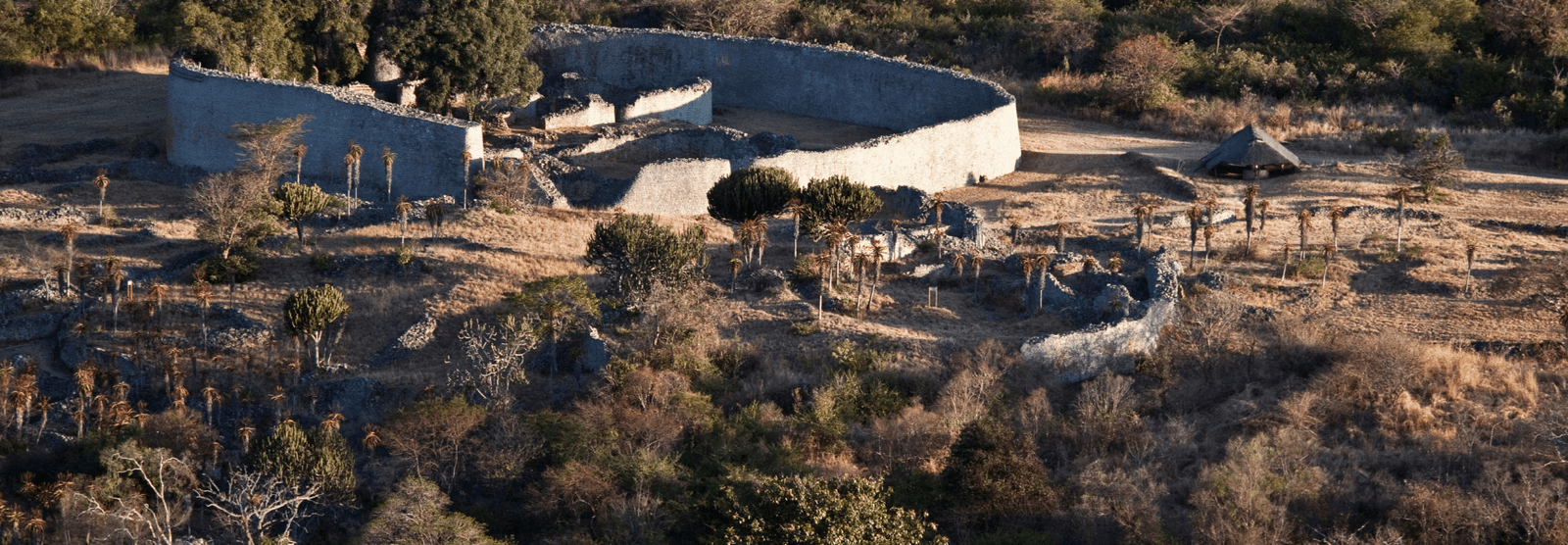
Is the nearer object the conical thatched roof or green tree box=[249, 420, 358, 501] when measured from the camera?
green tree box=[249, 420, 358, 501]

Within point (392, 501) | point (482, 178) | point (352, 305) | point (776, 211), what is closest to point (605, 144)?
point (482, 178)

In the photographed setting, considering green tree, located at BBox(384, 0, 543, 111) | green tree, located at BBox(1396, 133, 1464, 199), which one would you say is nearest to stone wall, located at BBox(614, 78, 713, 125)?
green tree, located at BBox(384, 0, 543, 111)

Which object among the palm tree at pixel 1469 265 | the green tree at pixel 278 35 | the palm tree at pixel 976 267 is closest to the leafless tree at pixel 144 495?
the palm tree at pixel 976 267

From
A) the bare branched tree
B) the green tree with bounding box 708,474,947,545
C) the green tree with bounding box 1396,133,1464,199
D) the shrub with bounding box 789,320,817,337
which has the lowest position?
the green tree with bounding box 708,474,947,545

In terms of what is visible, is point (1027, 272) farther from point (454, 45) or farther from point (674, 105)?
point (454, 45)

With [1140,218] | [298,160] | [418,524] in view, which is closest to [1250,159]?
[1140,218]

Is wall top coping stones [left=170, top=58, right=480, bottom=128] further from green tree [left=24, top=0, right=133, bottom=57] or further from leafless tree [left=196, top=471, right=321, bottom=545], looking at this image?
leafless tree [left=196, top=471, right=321, bottom=545]

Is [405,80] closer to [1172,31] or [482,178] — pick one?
[482,178]
